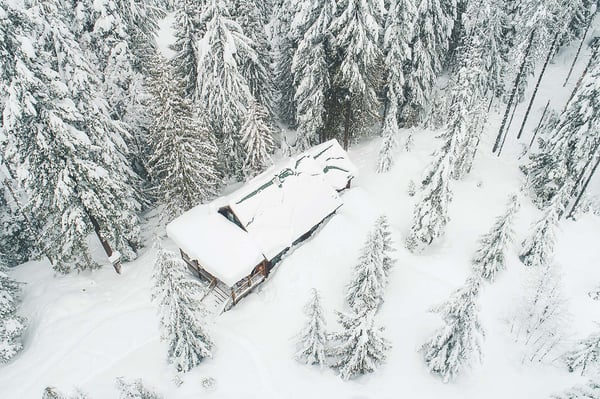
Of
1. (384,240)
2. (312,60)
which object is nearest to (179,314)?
(384,240)

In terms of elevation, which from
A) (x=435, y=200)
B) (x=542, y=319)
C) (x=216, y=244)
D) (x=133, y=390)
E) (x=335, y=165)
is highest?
(x=435, y=200)

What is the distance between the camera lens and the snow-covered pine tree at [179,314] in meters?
15.8

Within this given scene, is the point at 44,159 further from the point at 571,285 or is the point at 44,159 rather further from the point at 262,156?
the point at 571,285

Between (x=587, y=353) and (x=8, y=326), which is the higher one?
(x=587, y=353)

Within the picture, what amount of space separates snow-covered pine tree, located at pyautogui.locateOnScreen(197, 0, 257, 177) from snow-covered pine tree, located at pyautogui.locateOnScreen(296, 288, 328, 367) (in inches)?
616

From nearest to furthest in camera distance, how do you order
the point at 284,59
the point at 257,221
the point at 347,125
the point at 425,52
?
the point at 257,221, the point at 347,125, the point at 425,52, the point at 284,59

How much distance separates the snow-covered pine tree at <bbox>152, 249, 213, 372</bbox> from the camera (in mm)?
15766

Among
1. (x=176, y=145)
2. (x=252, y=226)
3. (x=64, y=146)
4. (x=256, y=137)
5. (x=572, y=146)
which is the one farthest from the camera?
(x=256, y=137)

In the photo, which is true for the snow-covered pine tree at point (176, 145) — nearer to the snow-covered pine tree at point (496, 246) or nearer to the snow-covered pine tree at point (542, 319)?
the snow-covered pine tree at point (496, 246)

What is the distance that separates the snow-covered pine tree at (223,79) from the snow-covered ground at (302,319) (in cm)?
986

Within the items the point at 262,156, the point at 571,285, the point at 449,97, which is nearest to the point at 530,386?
the point at 571,285

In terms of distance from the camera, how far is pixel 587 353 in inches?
596

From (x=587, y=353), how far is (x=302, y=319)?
499 inches

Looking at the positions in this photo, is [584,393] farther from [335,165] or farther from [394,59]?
[394,59]
